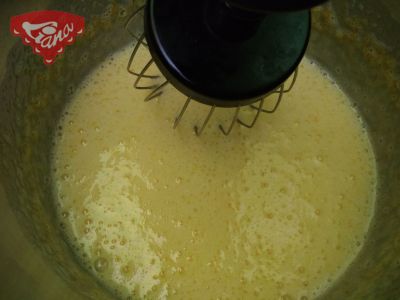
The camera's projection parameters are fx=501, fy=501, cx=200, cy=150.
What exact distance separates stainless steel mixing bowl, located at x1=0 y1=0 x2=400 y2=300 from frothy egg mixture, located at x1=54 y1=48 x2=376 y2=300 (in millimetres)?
45

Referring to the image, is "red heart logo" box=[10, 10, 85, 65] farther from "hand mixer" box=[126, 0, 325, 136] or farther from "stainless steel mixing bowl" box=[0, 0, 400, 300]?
"hand mixer" box=[126, 0, 325, 136]

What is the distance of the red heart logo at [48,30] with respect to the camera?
3.23 ft

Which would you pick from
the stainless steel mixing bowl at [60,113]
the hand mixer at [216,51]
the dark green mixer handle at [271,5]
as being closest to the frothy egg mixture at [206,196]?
the stainless steel mixing bowl at [60,113]

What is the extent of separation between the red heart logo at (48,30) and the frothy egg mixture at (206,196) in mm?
131

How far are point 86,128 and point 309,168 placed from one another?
54 centimetres

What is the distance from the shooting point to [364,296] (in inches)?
37.9

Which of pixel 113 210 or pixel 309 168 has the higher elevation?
pixel 309 168

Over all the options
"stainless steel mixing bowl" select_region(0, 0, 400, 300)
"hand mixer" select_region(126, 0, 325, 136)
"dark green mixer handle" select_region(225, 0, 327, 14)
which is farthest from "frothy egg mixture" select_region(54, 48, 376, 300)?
"dark green mixer handle" select_region(225, 0, 327, 14)

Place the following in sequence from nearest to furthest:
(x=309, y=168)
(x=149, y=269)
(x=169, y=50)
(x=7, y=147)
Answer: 1. (x=169, y=50)
2. (x=7, y=147)
3. (x=149, y=269)
4. (x=309, y=168)

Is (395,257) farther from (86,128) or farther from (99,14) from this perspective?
(99,14)

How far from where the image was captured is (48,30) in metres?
1.08

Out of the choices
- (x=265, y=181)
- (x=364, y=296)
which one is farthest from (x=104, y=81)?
(x=364, y=296)

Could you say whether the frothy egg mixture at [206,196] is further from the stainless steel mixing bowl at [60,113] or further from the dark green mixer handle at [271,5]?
the dark green mixer handle at [271,5]

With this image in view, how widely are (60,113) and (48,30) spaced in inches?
8.3
